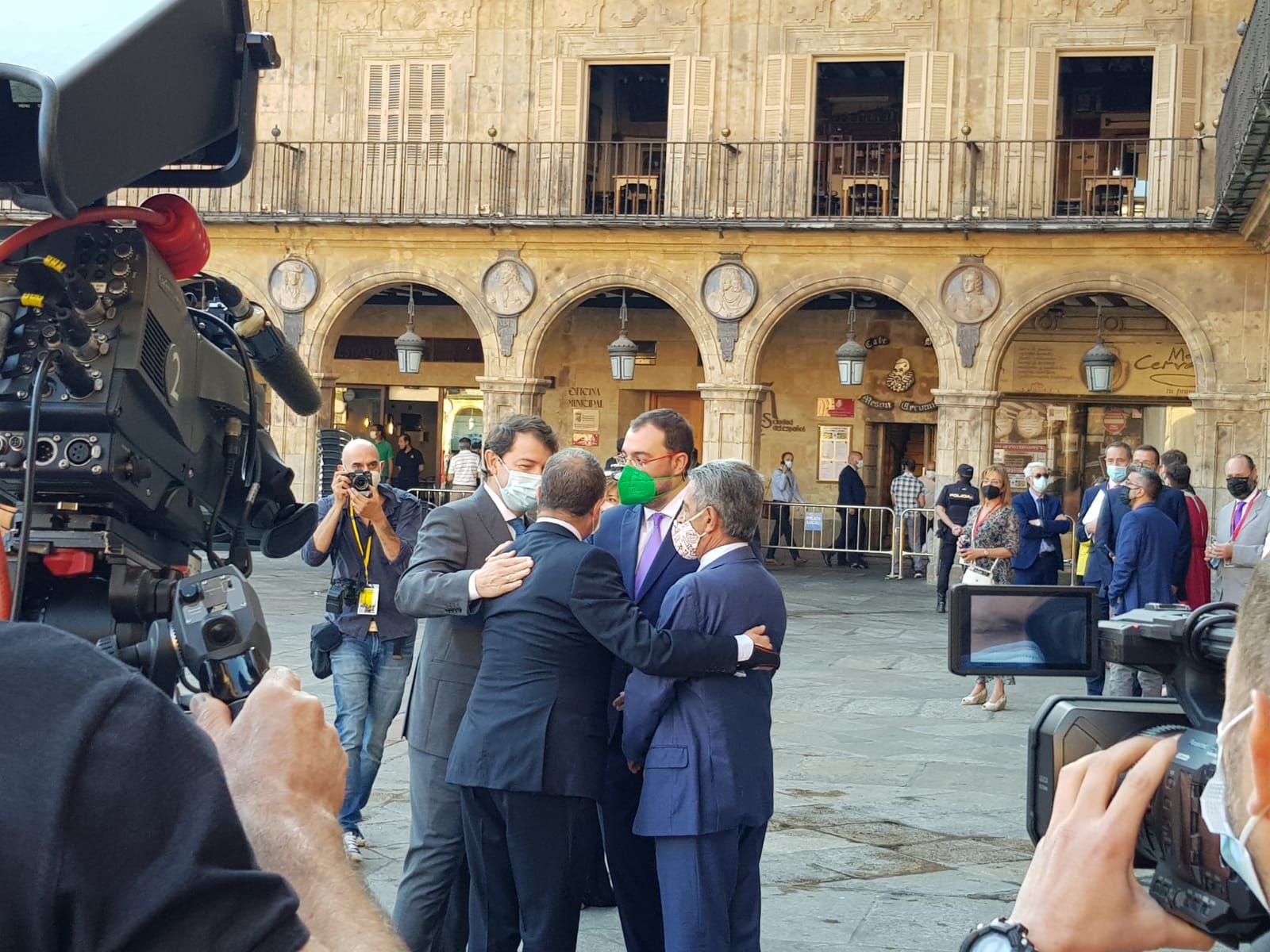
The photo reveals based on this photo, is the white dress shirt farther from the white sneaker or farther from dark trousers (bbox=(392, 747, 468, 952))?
the white sneaker

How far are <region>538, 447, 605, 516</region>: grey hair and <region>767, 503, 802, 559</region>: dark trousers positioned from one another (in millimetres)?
18871

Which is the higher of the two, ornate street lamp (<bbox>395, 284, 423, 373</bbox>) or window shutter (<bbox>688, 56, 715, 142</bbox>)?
window shutter (<bbox>688, 56, 715, 142</bbox>)

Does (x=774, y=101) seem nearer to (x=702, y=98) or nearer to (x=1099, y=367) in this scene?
(x=702, y=98)

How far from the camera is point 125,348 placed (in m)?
2.40

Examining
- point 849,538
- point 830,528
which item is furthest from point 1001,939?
point 830,528

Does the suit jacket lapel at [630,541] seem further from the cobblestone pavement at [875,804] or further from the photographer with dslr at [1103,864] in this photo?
the photographer with dslr at [1103,864]

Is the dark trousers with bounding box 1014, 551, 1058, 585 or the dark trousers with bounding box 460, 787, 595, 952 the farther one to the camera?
the dark trousers with bounding box 1014, 551, 1058, 585

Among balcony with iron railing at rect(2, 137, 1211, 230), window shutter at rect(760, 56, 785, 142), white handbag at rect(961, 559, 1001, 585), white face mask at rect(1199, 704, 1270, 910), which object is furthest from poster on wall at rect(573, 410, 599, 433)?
white face mask at rect(1199, 704, 1270, 910)

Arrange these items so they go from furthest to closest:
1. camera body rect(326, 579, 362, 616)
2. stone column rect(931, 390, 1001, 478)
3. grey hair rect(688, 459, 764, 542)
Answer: stone column rect(931, 390, 1001, 478) → camera body rect(326, 579, 362, 616) → grey hair rect(688, 459, 764, 542)

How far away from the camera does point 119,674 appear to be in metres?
1.30

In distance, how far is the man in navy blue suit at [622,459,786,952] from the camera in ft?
13.8

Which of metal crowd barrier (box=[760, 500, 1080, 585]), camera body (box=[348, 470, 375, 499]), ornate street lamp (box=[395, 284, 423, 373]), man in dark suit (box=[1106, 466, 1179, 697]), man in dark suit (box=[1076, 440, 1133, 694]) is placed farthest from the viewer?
ornate street lamp (box=[395, 284, 423, 373])

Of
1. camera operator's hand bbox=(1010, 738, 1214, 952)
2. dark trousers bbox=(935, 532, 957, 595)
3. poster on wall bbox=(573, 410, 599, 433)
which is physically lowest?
dark trousers bbox=(935, 532, 957, 595)

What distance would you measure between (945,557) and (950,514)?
1.77 ft
